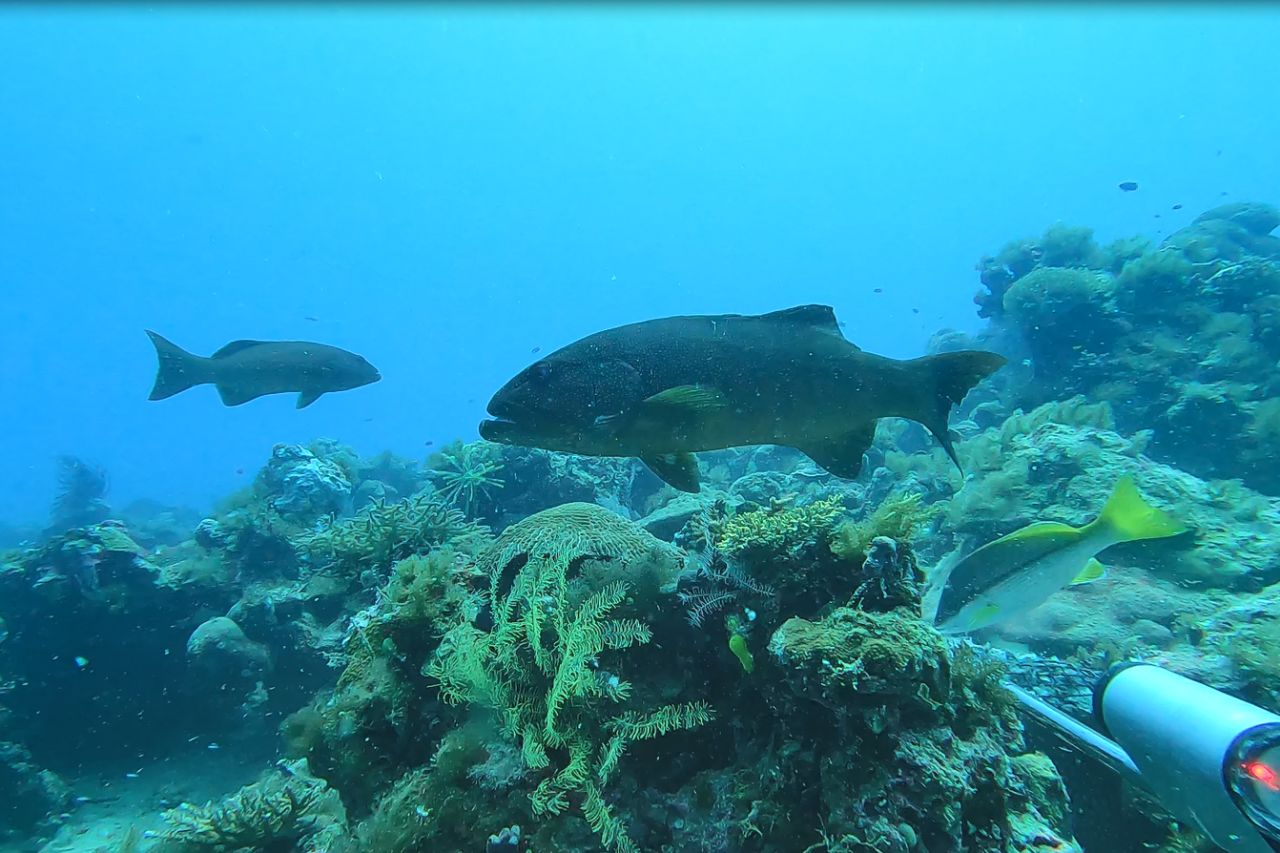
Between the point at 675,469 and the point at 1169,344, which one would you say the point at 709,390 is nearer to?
the point at 675,469

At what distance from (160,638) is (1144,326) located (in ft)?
68.1

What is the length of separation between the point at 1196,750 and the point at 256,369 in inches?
461

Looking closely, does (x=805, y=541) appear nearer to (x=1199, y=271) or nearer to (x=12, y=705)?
(x=12, y=705)

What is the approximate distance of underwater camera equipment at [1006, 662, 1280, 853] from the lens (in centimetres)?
260

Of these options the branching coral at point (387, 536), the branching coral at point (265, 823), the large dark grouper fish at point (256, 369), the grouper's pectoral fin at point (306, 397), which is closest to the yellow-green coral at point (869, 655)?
the branching coral at point (265, 823)

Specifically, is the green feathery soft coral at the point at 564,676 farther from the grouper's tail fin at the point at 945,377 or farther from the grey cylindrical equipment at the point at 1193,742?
the grey cylindrical equipment at the point at 1193,742

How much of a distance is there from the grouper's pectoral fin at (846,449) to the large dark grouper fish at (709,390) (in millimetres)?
112

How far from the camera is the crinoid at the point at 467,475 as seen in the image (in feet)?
33.4

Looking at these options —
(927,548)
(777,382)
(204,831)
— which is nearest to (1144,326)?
(927,548)

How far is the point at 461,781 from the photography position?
11.1 ft

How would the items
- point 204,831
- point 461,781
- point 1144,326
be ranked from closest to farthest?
point 461,781
point 204,831
point 1144,326

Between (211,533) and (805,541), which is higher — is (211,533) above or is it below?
above

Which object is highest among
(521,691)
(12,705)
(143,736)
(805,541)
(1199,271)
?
(1199,271)

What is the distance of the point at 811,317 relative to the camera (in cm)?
436
